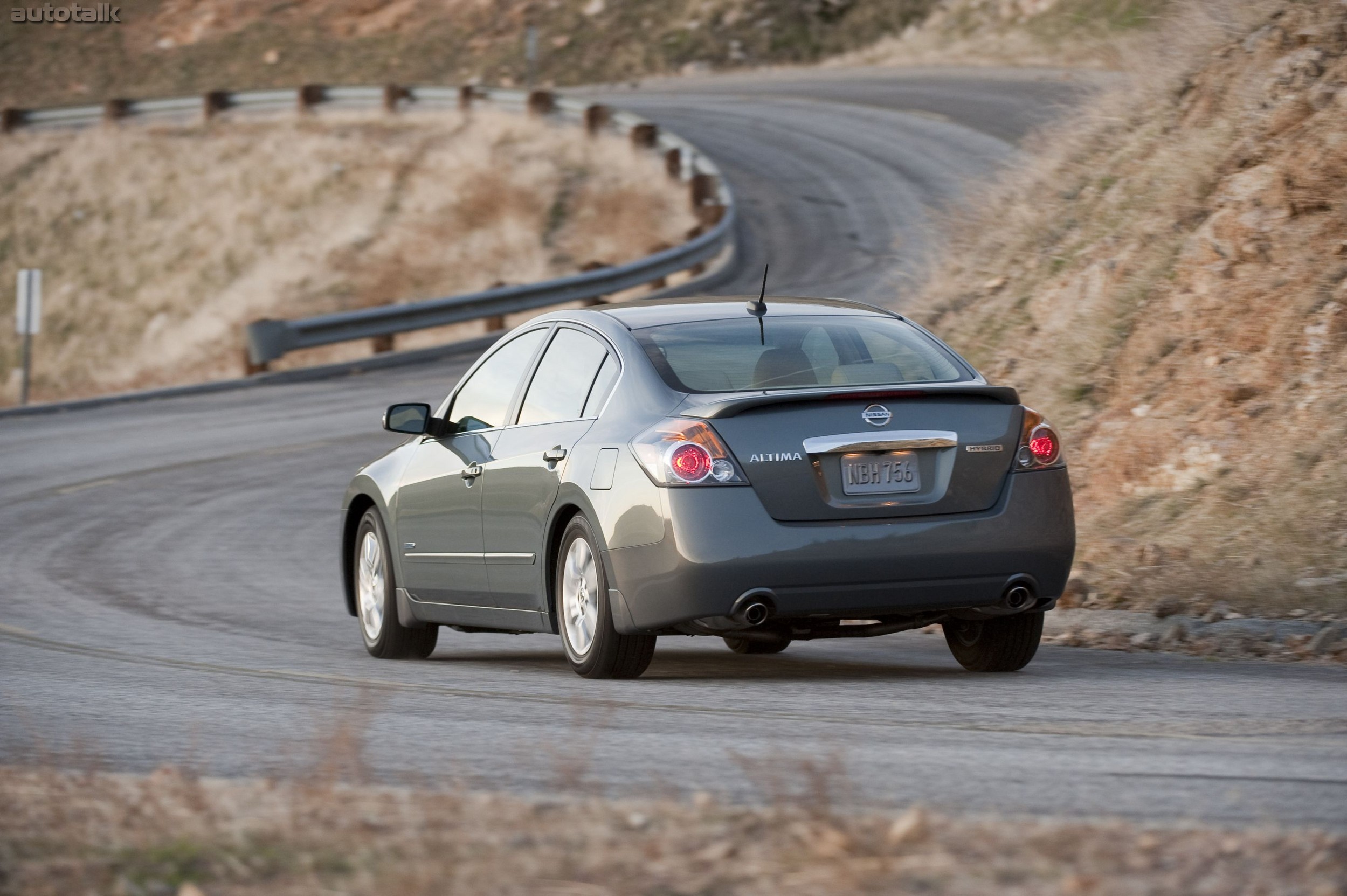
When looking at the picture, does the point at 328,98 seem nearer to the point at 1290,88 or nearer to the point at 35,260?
the point at 35,260

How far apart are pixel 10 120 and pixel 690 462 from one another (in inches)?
1845

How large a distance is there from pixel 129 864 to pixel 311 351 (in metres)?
30.6

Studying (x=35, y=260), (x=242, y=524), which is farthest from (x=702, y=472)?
(x=35, y=260)

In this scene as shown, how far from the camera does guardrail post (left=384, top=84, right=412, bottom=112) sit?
4769 centimetres

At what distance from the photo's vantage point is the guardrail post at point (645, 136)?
132ft

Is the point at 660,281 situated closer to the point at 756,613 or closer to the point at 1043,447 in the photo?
the point at 1043,447

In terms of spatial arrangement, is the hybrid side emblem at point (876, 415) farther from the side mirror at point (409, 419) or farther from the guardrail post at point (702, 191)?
the guardrail post at point (702, 191)

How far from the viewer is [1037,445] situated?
8258mm

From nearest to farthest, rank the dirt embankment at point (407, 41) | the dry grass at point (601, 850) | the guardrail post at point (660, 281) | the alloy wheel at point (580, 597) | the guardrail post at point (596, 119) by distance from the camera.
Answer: the dry grass at point (601, 850) → the alloy wheel at point (580, 597) → the guardrail post at point (660, 281) → the guardrail post at point (596, 119) → the dirt embankment at point (407, 41)

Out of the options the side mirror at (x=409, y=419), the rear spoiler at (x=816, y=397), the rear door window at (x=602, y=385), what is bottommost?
the side mirror at (x=409, y=419)

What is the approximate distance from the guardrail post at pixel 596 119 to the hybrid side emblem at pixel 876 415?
3501 centimetres

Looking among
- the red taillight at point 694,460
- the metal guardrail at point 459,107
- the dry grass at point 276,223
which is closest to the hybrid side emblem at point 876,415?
the red taillight at point 694,460

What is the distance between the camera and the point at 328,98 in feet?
161

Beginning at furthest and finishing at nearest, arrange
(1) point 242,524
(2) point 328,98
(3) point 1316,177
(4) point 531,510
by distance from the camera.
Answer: (2) point 328,98, (1) point 242,524, (3) point 1316,177, (4) point 531,510
